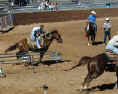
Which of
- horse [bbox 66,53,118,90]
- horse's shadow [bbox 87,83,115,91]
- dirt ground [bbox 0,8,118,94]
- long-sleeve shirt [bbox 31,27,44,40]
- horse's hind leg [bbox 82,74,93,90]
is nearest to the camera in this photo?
horse [bbox 66,53,118,90]

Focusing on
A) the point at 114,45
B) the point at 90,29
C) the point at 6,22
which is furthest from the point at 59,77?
the point at 6,22

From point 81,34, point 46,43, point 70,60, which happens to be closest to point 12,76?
point 46,43

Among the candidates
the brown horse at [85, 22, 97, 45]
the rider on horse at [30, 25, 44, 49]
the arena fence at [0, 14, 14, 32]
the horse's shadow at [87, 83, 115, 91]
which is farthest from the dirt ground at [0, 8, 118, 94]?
the arena fence at [0, 14, 14, 32]

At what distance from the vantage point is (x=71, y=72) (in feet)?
36.6

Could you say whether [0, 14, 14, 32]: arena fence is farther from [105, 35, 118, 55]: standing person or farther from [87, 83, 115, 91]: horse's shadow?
[105, 35, 118, 55]: standing person

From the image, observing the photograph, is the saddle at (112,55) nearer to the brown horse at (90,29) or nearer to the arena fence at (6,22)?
the brown horse at (90,29)

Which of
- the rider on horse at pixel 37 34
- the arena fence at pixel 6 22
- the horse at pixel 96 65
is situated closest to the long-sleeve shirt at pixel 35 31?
the rider on horse at pixel 37 34

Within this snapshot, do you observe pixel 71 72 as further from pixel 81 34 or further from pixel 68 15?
pixel 68 15

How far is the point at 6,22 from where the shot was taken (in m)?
21.8

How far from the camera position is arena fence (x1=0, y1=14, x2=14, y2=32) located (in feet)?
68.4

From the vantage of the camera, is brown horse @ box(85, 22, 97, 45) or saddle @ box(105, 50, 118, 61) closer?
saddle @ box(105, 50, 118, 61)

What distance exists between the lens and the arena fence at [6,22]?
68.4ft

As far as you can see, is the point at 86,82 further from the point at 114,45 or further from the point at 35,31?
the point at 35,31

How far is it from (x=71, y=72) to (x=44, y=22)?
43.3 feet
